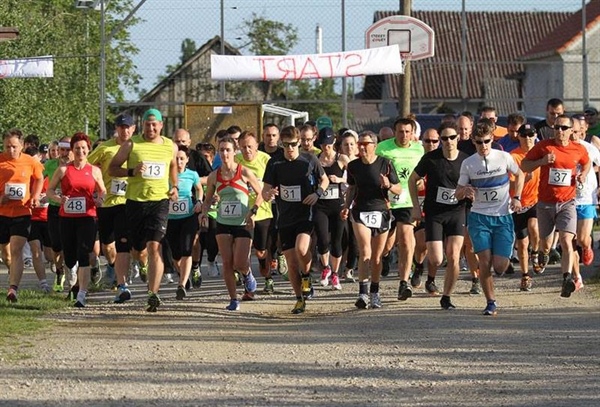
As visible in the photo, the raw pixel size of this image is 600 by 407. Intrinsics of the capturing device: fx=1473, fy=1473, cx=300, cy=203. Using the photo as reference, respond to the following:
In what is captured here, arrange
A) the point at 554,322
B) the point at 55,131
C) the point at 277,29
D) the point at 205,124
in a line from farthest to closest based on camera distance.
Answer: the point at 277,29
the point at 55,131
the point at 205,124
the point at 554,322

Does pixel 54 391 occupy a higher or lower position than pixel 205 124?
lower

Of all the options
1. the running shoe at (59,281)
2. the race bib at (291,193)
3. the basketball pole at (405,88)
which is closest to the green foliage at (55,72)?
the basketball pole at (405,88)

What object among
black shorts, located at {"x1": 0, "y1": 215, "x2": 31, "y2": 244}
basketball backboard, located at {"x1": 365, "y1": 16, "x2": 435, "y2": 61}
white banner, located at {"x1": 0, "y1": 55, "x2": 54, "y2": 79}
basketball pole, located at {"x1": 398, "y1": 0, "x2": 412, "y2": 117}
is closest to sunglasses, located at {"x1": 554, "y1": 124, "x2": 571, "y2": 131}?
black shorts, located at {"x1": 0, "y1": 215, "x2": 31, "y2": 244}

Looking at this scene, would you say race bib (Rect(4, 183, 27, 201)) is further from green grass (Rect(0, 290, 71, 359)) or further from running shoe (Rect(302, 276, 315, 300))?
running shoe (Rect(302, 276, 315, 300))

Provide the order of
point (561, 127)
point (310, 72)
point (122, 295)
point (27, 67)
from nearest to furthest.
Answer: point (561, 127) < point (122, 295) < point (310, 72) < point (27, 67)

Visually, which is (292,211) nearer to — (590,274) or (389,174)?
(389,174)

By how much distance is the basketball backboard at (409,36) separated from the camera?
85.1 ft

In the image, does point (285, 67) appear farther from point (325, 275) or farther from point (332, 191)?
point (325, 275)

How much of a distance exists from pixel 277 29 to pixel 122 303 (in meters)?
25.8

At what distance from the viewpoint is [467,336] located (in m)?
13.0

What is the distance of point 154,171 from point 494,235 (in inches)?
141

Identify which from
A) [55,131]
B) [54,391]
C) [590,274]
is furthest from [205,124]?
[54,391]

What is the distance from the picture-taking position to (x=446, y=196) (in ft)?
50.9

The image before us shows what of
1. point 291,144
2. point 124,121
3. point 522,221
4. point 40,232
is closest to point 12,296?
point 124,121
